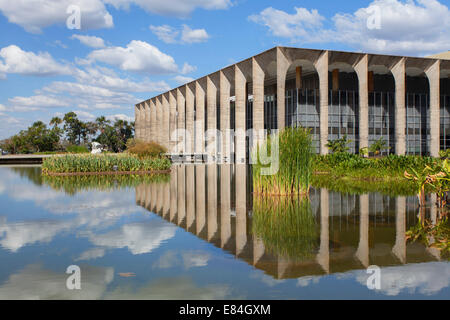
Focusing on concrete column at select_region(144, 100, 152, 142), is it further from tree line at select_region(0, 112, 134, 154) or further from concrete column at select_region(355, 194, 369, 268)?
concrete column at select_region(355, 194, 369, 268)

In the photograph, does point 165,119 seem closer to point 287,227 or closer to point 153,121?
point 153,121

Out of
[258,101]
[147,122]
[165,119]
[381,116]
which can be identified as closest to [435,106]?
[381,116]

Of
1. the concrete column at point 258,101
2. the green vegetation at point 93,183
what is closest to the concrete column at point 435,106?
the concrete column at point 258,101

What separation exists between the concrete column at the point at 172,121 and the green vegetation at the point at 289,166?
4525 cm

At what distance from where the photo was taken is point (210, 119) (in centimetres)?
4628

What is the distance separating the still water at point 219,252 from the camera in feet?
15.1

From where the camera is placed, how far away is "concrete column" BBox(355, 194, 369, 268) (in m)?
5.84

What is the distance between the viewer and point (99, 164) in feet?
85.1

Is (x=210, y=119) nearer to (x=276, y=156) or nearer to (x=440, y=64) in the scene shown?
(x=440, y=64)

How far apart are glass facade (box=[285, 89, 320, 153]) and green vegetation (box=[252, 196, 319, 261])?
2901 centimetres

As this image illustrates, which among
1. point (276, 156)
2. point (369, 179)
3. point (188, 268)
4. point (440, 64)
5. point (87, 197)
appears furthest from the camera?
point (440, 64)
